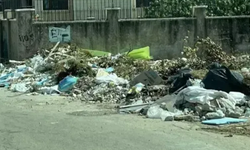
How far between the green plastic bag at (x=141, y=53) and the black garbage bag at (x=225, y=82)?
19.7 ft

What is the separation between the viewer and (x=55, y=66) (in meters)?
16.4

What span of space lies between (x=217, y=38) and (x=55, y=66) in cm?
631

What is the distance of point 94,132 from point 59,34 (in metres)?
10.5

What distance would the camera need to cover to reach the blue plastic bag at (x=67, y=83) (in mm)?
14359

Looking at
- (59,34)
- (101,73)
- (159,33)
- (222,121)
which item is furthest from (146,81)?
(59,34)

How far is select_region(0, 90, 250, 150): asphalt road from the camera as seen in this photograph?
8250 millimetres

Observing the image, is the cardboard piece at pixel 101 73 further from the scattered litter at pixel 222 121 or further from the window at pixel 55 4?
the window at pixel 55 4

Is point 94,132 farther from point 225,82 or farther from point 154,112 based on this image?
point 225,82

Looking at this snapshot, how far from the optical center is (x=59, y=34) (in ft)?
63.4

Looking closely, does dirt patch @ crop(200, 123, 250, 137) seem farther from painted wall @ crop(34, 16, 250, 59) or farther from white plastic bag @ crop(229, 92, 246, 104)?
painted wall @ crop(34, 16, 250, 59)

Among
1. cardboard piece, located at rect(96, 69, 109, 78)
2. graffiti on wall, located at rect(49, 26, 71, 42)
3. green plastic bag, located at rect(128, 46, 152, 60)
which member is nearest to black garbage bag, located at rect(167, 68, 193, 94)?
cardboard piece, located at rect(96, 69, 109, 78)

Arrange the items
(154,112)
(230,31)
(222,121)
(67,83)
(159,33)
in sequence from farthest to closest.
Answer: (159,33) → (230,31) → (67,83) → (154,112) → (222,121)

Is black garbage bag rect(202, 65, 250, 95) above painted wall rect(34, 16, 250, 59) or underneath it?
underneath

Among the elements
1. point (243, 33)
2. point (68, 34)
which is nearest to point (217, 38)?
point (243, 33)
